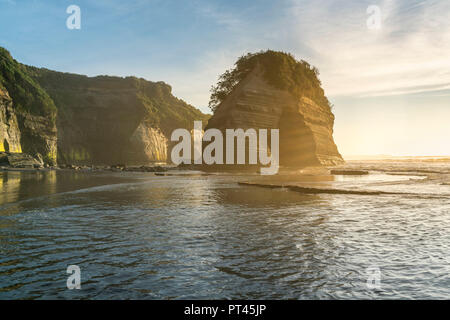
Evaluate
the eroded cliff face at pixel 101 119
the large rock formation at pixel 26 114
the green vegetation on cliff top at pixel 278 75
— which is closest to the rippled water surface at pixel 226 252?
the green vegetation on cliff top at pixel 278 75

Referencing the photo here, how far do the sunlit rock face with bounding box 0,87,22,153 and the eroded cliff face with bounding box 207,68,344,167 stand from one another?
40.7 m

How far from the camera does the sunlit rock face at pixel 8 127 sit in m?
62.3

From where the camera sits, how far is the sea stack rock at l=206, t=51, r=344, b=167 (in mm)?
57781

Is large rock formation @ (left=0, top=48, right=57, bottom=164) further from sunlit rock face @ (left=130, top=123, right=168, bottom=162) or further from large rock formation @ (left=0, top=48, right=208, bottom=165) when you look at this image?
sunlit rock face @ (left=130, top=123, right=168, bottom=162)

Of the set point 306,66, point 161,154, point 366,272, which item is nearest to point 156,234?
point 366,272

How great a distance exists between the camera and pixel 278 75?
63.0 m

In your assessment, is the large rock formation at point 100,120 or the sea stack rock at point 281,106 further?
the large rock formation at point 100,120

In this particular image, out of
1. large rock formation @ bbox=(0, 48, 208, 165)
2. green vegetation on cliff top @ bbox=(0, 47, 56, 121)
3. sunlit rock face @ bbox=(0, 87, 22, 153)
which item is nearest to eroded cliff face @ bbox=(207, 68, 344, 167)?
sunlit rock face @ bbox=(0, 87, 22, 153)

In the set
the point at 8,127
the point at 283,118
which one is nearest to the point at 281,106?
the point at 283,118
